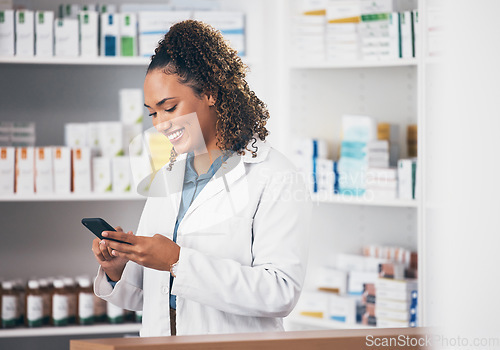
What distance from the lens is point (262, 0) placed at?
2.69 metres

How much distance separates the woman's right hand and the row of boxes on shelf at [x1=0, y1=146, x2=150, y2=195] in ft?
3.77

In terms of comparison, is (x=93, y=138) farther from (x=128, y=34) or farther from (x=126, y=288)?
(x=126, y=288)

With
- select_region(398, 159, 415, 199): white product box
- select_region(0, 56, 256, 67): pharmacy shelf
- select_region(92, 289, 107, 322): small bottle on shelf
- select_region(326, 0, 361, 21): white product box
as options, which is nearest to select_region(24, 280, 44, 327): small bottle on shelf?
select_region(92, 289, 107, 322): small bottle on shelf

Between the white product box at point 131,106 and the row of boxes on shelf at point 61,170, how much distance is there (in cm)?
18

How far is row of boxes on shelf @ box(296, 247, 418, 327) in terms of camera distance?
92.3 inches

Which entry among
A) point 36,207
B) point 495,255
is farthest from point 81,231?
point 495,255

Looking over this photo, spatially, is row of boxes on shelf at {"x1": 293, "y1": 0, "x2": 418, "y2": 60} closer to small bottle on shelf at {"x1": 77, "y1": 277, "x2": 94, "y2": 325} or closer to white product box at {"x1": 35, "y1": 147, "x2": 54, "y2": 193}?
white product box at {"x1": 35, "y1": 147, "x2": 54, "y2": 193}

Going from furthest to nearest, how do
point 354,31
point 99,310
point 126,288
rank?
1. point 99,310
2. point 354,31
3. point 126,288

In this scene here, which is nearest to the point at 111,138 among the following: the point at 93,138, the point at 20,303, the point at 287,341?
the point at 93,138

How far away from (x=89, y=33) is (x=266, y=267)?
5.65ft

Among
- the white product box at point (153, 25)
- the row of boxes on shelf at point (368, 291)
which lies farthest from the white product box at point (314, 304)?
the white product box at point (153, 25)

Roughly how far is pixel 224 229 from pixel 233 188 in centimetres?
10

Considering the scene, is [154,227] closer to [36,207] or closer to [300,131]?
[300,131]

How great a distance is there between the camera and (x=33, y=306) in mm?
2451
